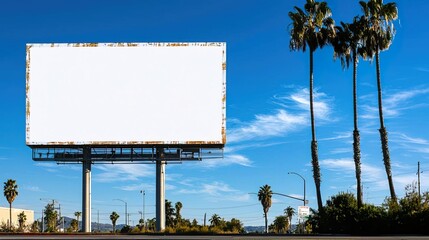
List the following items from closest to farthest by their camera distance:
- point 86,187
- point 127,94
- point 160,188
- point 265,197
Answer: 1. point 160,188
2. point 86,187
3. point 127,94
4. point 265,197

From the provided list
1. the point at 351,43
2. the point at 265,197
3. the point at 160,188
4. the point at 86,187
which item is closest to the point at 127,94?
the point at 160,188

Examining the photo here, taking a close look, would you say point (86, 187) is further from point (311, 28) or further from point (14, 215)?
point (14, 215)

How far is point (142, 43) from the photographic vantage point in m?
54.6

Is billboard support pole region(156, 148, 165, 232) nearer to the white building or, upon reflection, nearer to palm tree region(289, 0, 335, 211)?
palm tree region(289, 0, 335, 211)

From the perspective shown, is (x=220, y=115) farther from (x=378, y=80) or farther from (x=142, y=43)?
(x=378, y=80)

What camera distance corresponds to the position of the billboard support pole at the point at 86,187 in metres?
53.9

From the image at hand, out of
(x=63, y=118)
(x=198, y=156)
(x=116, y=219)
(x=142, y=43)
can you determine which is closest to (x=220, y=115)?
(x=198, y=156)

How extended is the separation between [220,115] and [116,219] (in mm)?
141207

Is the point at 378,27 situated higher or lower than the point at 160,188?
higher

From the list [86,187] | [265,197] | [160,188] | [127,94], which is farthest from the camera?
[265,197]

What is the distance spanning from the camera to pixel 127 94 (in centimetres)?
5444

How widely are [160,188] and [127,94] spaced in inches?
331

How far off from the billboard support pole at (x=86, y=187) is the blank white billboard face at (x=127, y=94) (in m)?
1.34

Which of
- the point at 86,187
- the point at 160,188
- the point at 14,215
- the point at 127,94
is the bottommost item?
the point at 14,215
